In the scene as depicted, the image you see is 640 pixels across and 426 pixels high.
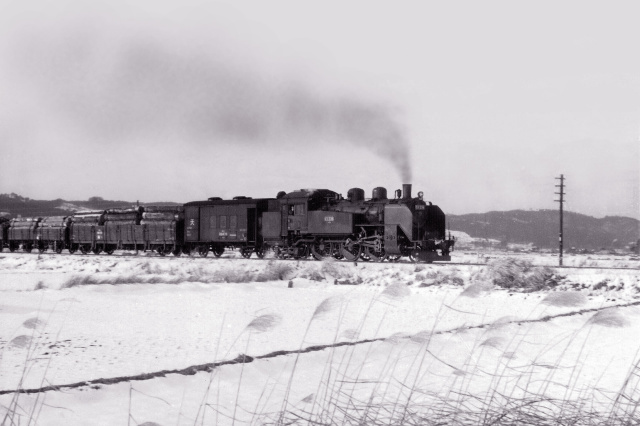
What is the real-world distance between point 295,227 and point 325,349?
1992cm

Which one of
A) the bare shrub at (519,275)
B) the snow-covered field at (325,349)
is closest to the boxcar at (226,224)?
the snow-covered field at (325,349)

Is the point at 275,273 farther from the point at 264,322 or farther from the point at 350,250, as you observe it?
the point at 264,322

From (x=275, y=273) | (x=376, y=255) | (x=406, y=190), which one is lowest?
(x=275, y=273)

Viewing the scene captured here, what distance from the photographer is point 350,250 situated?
26.6 meters

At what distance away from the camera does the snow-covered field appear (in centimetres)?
479

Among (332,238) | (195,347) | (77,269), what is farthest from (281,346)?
(77,269)

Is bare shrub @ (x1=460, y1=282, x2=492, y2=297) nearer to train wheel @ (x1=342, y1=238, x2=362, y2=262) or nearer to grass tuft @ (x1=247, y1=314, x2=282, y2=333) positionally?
grass tuft @ (x1=247, y1=314, x2=282, y2=333)

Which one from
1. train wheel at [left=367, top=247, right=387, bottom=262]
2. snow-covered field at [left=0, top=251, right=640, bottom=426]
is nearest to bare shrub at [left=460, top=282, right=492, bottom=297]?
snow-covered field at [left=0, top=251, right=640, bottom=426]

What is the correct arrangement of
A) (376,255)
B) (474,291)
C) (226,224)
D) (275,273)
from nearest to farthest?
(474,291)
(275,273)
(376,255)
(226,224)

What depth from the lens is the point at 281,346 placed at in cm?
873

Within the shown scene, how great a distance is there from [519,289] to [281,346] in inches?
413

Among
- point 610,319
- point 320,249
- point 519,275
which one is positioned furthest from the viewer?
point 320,249

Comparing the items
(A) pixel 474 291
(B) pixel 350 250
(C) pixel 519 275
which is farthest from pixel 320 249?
(A) pixel 474 291

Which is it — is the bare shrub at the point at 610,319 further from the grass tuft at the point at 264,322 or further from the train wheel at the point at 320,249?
the train wheel at the point at 320,249
